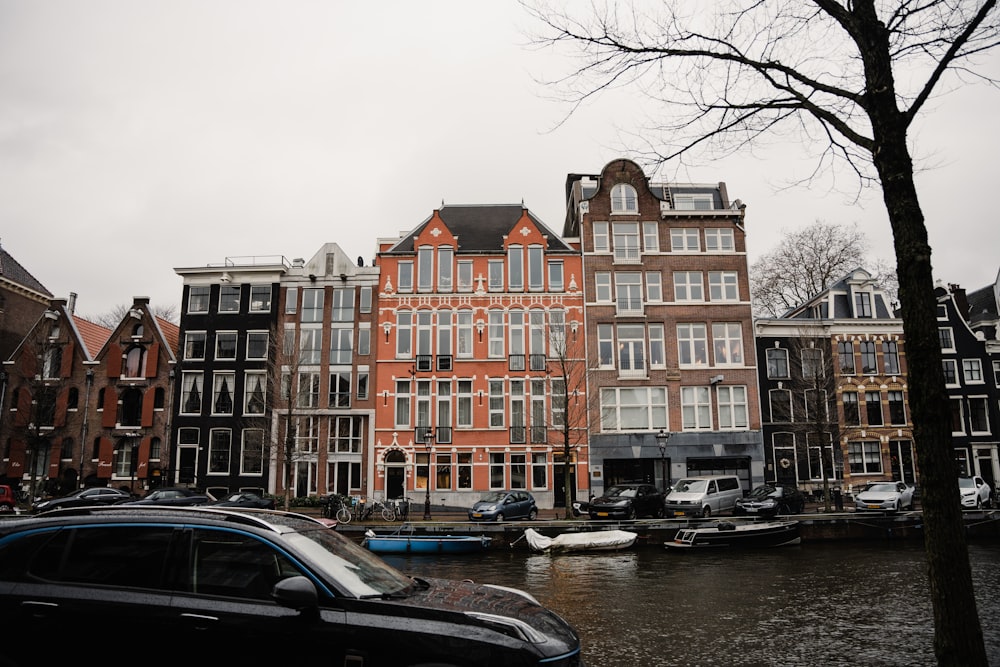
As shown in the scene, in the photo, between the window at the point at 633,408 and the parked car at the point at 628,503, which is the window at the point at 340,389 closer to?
the window at the point at 633,408

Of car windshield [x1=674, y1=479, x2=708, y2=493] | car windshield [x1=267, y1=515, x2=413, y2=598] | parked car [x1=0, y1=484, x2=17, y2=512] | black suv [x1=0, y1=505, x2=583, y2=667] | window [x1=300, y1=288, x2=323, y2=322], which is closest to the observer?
black suv [x1=0, y1=505, x2=583, y2=667]

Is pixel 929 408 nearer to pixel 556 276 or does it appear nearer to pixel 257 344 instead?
pixel 556 276

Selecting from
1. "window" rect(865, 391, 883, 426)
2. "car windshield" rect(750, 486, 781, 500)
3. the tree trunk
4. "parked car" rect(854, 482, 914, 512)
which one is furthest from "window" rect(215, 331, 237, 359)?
the tree trunk

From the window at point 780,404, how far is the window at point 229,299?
34.9m

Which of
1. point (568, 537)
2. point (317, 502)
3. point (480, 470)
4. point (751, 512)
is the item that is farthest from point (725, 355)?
point (317, 502)

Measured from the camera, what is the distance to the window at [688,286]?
41594 mm

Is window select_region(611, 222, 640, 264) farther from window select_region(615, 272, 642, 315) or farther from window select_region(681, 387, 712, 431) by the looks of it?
window select_region(681, 387, 712, 431)

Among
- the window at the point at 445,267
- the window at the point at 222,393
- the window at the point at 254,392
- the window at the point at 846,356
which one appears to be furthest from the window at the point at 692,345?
the window at the point at 222,393

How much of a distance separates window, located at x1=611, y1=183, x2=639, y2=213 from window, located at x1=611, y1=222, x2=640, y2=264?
95 centimetres

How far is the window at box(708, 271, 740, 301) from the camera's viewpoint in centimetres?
4166

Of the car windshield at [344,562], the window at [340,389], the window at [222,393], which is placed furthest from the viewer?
the window at [222,393]

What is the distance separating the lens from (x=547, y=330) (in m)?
40.6

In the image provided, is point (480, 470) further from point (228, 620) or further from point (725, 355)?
point (228, 620)

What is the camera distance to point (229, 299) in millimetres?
42688
